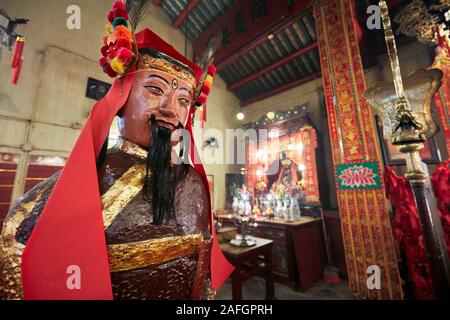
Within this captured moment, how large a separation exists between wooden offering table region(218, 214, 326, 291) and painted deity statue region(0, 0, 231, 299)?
3.14 metres

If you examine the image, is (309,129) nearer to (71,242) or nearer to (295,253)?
(295,253)

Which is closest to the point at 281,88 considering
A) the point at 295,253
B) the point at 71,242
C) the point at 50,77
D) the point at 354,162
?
the point at 354,162

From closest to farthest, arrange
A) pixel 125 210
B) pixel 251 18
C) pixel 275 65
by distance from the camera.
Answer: pixel 125 210
pixel 251 18
pixel 275 65

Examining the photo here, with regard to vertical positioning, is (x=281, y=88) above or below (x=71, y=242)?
above

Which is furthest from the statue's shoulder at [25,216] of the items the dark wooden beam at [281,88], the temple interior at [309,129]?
the dark wooden beam at [281,88]

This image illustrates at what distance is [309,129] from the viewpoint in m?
5.20

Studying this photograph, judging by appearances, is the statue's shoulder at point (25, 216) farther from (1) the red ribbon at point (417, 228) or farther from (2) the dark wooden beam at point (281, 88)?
(2) the dark wooden beam at point (281, 88)

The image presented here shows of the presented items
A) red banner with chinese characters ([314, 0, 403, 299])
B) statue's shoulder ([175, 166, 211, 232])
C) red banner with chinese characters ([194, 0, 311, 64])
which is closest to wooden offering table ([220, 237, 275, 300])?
red banner with chinese characters ([314, 0, 403, 299])

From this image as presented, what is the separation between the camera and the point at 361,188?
291cm

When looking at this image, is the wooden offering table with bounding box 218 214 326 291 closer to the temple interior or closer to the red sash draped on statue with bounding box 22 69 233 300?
the temple interior

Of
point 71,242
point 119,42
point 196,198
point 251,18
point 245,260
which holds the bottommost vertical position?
point 245,260

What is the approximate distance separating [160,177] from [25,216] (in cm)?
42
